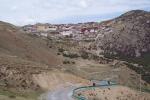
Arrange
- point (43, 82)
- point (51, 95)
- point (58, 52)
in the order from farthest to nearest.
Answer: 1. point (58, 52)
2. point (43, 82)
3. point (51, 95)

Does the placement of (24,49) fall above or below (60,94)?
above

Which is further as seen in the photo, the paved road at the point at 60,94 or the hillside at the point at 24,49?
the hillside at the point at 24,49

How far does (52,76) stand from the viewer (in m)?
81.7

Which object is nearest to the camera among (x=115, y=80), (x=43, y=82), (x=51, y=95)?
(x=51, y=95)

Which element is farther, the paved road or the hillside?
the hillside

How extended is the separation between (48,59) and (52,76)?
40940 mm

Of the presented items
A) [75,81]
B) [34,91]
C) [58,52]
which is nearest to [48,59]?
[58,52]

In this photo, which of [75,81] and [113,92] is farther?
[75,81]

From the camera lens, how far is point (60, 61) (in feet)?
410

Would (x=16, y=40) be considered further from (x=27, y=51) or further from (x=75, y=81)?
(x=75, y=81)

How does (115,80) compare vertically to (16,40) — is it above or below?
below

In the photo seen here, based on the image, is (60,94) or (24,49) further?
(24,49)

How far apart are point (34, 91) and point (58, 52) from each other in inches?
2844

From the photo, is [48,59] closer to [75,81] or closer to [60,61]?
[60,61]
